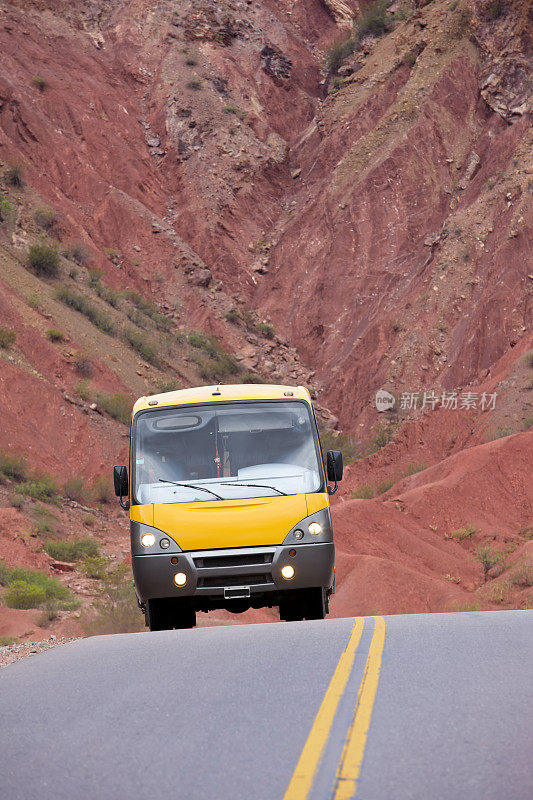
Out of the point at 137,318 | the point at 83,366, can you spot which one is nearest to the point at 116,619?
the point at 83,366

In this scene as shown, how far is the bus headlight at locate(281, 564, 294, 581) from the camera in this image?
1004cm

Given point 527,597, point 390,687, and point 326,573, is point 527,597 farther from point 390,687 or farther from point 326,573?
point 390,687

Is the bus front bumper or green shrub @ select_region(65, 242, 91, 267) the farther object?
green shrub @ select_region(65, 242, 91, 267)

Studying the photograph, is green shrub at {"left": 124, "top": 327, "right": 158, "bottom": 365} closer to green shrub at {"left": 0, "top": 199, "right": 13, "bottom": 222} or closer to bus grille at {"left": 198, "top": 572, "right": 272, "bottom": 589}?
green shrub at {"left": 0, "top": 199, "right": 13, "bottom": 222}

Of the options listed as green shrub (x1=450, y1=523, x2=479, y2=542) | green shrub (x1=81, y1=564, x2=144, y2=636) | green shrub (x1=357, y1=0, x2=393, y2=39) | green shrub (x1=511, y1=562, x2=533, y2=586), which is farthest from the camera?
green shrub (x1=357, y1=0, x2=393, y2=39)

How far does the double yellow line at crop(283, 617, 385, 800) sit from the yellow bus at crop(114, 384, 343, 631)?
2.53m

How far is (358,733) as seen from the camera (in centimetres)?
520

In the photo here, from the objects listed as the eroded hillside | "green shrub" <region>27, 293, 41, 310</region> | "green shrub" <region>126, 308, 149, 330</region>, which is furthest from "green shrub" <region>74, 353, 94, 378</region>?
"green shrub" <region>126, 308, 149, 330</region>

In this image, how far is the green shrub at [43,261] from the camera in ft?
134

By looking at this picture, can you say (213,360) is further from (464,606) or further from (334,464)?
(334,464)

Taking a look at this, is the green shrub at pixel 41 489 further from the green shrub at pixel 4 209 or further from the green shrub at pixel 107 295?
the green shrub at pixel 4 209

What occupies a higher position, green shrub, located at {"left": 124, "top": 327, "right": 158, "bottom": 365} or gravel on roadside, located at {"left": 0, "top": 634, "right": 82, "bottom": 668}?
green shrub, located at {"left": 124, "top": 327, "right": 158, "bottom": 365}

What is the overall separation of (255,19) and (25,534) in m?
51.5

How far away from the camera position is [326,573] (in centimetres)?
1026
